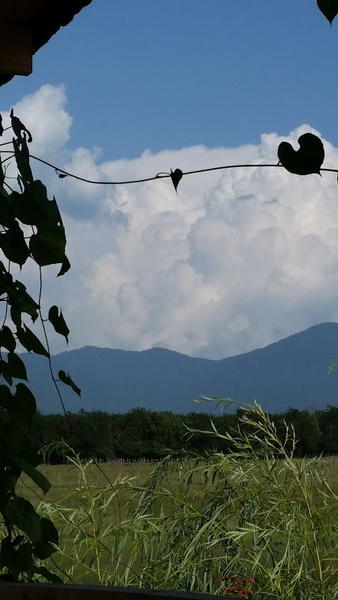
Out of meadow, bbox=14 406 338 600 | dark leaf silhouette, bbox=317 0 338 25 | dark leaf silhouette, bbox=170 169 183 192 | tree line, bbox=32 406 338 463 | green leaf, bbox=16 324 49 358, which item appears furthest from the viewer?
tree line, bbox=32 406 338 463

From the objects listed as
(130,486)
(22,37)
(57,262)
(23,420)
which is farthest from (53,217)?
(130,486)

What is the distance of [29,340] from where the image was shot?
1.44 m

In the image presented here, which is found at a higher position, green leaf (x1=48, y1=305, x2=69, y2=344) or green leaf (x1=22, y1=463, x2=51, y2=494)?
green leaf (x1=48, y1=305, x2=69, y2=344)

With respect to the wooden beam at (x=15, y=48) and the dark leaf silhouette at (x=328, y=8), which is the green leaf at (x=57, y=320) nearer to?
the wooden beam at (x=15, y=48)

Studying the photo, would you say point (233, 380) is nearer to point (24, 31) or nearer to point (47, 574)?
point (24, 31)

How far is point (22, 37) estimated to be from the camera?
1620 millimetres

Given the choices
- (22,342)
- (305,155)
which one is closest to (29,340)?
(22,342)

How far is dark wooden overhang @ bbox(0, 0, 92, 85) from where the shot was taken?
154 cm

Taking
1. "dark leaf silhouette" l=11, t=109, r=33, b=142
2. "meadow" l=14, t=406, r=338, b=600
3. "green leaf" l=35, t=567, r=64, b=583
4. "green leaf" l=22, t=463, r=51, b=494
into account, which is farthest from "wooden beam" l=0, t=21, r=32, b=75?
"meadow" l=14, t=406, r=338, b=600

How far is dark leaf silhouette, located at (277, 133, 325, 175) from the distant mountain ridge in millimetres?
163669

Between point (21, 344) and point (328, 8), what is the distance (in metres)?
0.96

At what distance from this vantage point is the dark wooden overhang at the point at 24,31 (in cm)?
154

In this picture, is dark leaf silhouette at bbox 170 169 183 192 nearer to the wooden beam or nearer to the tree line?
the wooden beam

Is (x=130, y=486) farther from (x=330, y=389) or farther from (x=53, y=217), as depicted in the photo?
(x=330, y=389)
